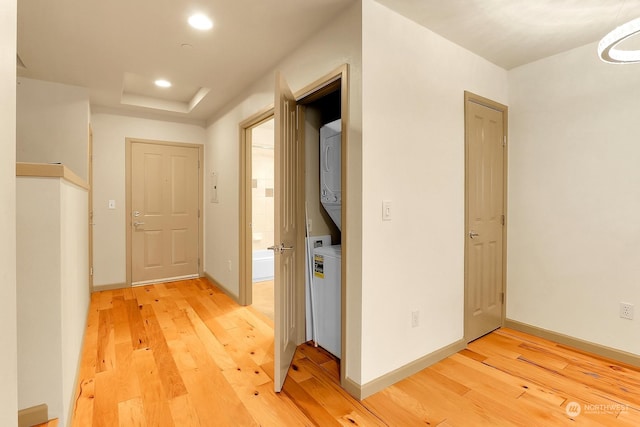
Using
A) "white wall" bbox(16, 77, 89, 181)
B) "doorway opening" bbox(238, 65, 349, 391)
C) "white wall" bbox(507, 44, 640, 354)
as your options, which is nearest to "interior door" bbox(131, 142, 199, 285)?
"white wall" bbox(16, 77, 89, 181)

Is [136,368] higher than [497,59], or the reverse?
[497,59]

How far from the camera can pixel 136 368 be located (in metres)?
2.34

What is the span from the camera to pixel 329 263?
8.43 feet

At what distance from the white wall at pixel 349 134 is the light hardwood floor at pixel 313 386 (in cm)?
36

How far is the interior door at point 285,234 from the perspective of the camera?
6.65 feet

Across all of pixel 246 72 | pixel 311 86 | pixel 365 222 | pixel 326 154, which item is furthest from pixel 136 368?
pixel 246 72

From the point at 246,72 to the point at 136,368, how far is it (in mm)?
2721

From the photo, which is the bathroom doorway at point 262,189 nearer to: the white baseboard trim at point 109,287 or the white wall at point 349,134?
the white wall at point 349,134

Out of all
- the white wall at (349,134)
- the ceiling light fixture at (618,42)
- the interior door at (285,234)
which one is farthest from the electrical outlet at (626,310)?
the interior door at (285,234)

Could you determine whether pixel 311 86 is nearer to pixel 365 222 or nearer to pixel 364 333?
pixel 365 222

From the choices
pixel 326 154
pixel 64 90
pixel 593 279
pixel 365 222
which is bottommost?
pixel 593 279

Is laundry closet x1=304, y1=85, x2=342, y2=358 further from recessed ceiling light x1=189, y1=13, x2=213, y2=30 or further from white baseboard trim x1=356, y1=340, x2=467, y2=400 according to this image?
recessed ceiling light x1=189, y1=13, x2=213, y2=30

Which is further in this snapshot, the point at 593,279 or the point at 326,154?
the point at 326,154

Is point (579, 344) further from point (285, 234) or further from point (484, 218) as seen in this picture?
point (285, 234)
